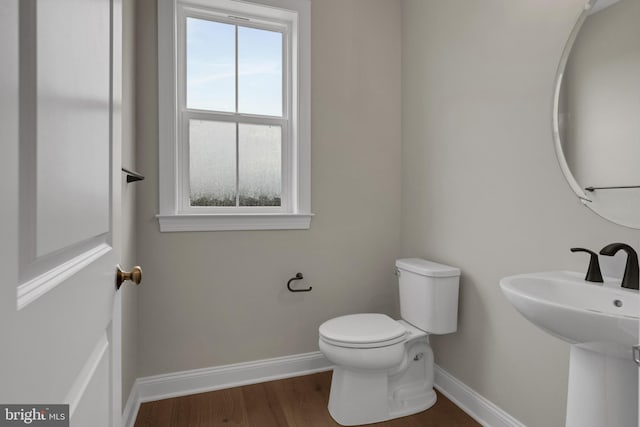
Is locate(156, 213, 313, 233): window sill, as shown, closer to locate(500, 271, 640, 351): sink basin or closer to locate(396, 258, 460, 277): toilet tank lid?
locate(396, 258, 460, 277): toilet tank lid

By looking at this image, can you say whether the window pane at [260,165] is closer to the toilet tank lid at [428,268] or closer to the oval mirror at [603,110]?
the toilet tank lid at [428,268]

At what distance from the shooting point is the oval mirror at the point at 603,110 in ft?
3.98

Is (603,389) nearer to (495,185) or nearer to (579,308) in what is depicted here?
(579,308)

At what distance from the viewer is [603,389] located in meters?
1.01

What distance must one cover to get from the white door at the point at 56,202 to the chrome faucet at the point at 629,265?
4.80 feet

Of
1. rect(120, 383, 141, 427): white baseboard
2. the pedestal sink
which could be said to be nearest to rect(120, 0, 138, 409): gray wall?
rect(120, 383, 141, 427): white baseboard

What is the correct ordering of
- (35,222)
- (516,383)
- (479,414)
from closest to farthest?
1. (35,222)
2. (516,383)
3. (479,414)

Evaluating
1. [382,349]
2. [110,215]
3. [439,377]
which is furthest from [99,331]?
[439,377]

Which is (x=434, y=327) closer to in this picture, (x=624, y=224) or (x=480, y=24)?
(x=624, y=224)

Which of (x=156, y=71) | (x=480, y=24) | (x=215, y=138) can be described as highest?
(x=480, y=24)

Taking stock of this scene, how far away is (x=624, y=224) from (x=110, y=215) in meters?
1.57

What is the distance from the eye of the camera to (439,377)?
213 cm

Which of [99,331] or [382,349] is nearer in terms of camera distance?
[99,331]

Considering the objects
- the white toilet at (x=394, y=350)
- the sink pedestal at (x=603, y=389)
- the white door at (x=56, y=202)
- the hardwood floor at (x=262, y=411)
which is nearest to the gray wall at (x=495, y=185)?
the white toilet at (x=394, y=350)
